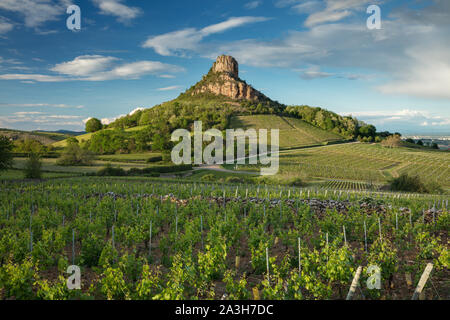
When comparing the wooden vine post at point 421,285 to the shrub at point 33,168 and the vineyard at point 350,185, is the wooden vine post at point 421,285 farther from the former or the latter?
the shrub at point 33,168

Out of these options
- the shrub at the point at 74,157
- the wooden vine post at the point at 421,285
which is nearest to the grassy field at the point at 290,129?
the shrub at the point at 74,157

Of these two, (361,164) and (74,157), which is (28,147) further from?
(361,164)

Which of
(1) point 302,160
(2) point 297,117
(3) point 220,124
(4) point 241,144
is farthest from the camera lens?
(2) point 297,117

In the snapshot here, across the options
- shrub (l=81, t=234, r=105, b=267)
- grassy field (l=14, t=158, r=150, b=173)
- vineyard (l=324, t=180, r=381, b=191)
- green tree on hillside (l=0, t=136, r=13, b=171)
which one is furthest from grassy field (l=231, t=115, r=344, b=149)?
shrub (l=81, t=234, r=105, b=267)

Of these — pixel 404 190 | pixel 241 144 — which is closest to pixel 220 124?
pixel 241 144

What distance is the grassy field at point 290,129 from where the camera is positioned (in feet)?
328

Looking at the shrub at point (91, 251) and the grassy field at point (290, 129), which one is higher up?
the grassy field at point (290, 129)

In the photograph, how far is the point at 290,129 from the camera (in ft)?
374

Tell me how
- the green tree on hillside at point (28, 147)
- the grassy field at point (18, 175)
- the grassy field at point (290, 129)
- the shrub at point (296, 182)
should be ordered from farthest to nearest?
the grassy field at point (290, 129)
the green tree on hillside at point (28, 147)
the shrub at point (296, 182)
the grassy field at point (18, 175)

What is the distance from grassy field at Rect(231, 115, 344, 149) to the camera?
328 feet

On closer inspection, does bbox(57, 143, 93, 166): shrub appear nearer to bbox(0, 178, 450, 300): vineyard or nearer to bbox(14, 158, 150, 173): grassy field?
bbox(14, 158, 150, 173): grassy field

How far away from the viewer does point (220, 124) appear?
110 metres
